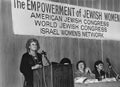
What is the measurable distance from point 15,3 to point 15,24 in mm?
316

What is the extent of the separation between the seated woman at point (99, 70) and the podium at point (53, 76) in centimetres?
110

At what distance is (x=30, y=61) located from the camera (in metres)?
4.43

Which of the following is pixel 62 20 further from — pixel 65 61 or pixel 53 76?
pixel 53 76

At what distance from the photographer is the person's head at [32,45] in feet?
14.4

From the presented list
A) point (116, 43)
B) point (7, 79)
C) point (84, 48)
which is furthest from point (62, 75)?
point (116, 43)

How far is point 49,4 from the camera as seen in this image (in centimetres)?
471

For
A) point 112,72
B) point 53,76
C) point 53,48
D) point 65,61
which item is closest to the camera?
point 53,76

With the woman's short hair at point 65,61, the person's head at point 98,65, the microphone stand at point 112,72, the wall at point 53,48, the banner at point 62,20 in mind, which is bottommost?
the microphone stand at point 112,72

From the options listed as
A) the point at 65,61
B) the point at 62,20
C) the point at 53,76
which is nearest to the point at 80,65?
the point at 65,61

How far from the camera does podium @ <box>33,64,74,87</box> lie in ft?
12.7

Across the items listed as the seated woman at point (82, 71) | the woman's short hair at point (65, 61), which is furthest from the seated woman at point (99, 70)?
the woman's short hair at point (65, 61)

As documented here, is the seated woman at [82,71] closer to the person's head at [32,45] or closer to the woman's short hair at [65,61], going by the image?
the woman's short hair at [65,61]

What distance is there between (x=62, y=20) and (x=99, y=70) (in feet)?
3.74

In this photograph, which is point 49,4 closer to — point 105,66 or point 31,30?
point 31,30
